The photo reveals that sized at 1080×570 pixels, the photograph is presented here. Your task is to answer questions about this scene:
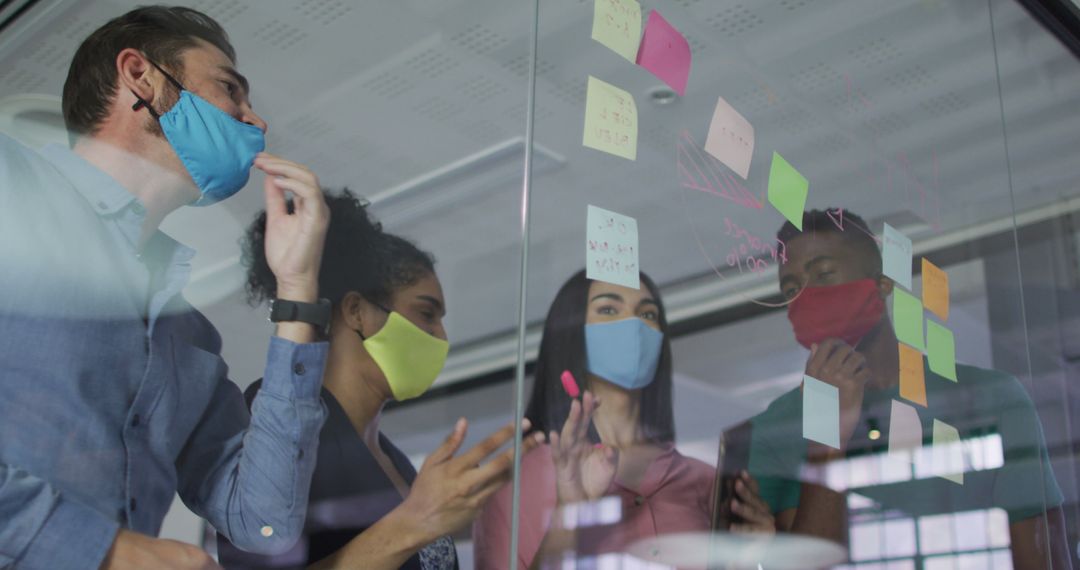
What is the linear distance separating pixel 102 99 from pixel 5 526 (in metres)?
0.47

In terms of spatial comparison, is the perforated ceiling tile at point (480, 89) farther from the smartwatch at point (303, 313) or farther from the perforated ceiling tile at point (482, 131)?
the smartwatch at point (303, 313)

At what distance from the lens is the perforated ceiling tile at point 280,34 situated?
52.5 inches

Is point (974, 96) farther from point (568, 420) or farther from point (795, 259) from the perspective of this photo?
point (568, 420)

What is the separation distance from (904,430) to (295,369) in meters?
1.31

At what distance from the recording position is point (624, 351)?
1.58 m

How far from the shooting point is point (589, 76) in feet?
5.44

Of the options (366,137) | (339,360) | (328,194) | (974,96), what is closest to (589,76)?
(366,137)

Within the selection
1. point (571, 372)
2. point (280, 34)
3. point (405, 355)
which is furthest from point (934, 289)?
point (280, 34)

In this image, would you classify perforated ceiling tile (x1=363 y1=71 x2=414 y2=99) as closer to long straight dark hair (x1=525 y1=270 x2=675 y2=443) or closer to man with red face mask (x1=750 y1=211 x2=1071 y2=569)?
long straight dark hair (x1=525 y1=270 x2=675 y2=443)

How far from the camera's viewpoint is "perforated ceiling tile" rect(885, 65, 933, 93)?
7.63ft

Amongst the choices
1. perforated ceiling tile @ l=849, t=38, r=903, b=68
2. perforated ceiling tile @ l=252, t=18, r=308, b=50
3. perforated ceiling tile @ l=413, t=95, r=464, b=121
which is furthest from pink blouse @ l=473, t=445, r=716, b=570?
perforated ceiling tile @ l=849, t=38, r=903, b=68

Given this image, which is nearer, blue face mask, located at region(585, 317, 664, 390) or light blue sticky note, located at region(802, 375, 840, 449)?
blue face mask, located at region(585, 317, 664, 390)

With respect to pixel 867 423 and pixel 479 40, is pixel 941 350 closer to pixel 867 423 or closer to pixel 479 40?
pixel 867 423

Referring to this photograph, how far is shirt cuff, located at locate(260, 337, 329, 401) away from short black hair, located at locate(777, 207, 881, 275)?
99cm
